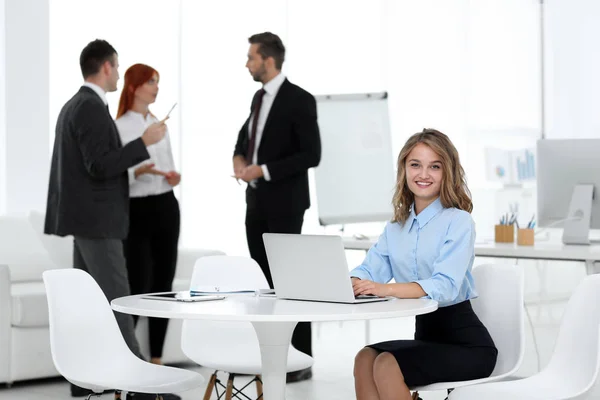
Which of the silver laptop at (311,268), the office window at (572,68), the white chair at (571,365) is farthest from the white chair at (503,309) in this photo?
the office window at (572,68)

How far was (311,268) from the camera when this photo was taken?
254 cm

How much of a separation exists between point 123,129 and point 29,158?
1.80 meters

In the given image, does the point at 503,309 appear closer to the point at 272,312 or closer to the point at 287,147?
the point at 272,312

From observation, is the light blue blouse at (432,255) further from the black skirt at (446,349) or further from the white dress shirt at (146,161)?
the white dress shirt at (146,161)

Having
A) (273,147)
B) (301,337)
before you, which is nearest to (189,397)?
(301,337)

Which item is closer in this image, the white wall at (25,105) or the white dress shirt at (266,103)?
the white dress shirt at (266,103)

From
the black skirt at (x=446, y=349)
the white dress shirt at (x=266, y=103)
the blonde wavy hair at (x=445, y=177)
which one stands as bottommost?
the black skirt at (x=446, y=349)

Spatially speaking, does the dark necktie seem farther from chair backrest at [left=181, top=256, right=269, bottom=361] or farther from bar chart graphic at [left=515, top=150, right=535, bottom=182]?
bar chart graphic at [left=515, top=150, right=535, bottom=182]

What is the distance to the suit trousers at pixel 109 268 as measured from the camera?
3986 mm

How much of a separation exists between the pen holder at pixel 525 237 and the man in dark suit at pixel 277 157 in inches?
42.9

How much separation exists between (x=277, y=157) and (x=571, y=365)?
2.21 m

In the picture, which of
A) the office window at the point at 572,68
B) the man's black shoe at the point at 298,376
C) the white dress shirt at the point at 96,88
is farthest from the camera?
the office window at the point at 572,68

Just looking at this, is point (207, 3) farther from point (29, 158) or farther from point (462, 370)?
point (462, 370)

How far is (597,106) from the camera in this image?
8.17 metres
